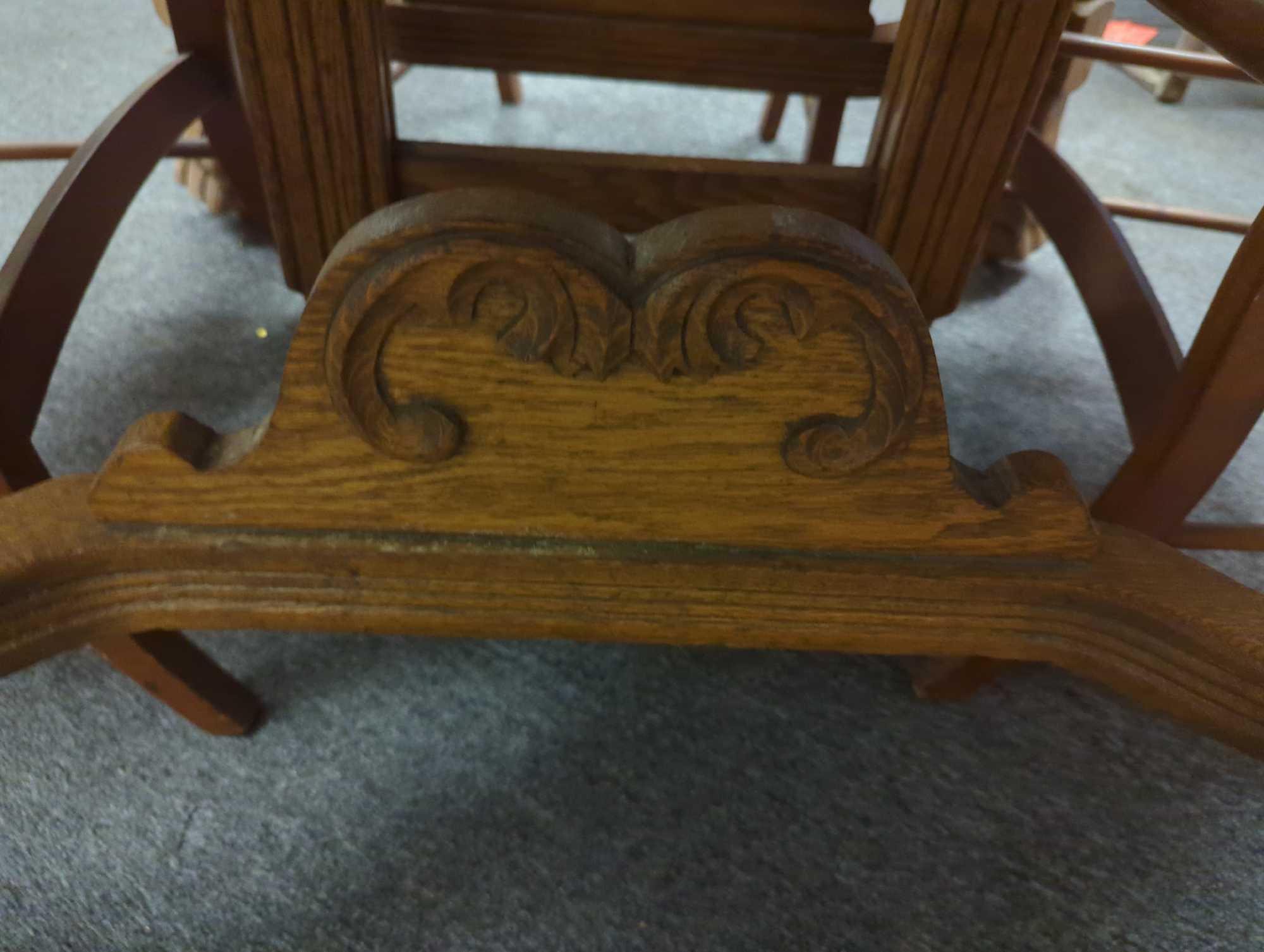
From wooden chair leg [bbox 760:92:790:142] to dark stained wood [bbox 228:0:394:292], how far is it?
100cm

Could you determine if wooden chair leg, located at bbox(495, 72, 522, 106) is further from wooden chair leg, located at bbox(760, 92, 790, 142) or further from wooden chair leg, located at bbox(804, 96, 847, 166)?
wooden chair leg, located at bbox(804, 96, 847, 166)

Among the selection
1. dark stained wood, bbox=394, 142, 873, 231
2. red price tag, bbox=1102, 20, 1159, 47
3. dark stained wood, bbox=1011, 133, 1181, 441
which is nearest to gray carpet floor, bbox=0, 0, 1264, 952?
dark stained wood, bbox=1011, 133, 1181, 441

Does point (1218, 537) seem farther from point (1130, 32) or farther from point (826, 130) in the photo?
point (1130, 32)

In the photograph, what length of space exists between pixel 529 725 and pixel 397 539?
368 mm

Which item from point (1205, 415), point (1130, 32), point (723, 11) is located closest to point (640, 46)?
point (723, 11)

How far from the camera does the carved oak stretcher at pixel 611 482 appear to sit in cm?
39

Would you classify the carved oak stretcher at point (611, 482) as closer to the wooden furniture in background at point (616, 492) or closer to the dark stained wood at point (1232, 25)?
the wooden furniture in background at point (616, 492)

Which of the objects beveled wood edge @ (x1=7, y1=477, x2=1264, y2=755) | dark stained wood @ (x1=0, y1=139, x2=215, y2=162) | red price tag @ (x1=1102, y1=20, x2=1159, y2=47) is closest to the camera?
beveled wood edge @ (x1=7, y1=477, x2=1264, y2=755)

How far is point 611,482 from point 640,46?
0.67 metres

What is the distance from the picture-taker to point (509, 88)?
170 cm

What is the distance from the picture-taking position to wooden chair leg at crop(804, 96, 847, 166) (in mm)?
1250

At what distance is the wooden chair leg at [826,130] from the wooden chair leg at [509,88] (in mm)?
640

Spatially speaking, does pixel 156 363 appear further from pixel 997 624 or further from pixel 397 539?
pixel 997 624

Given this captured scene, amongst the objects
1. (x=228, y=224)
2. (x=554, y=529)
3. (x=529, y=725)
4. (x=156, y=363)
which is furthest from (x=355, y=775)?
(x=228, y=224)
